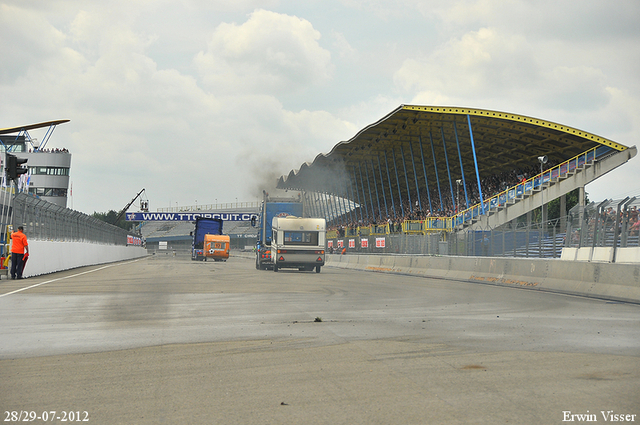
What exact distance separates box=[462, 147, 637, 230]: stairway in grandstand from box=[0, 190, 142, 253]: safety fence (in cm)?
2357

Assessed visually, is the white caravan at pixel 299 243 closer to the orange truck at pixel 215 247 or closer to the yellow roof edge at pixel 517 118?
the yellow roof edge at pixel 517 118

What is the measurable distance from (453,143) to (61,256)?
3373cm

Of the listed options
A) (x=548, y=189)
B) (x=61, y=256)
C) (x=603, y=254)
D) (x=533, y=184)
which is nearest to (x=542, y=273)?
(x=603, y=254)

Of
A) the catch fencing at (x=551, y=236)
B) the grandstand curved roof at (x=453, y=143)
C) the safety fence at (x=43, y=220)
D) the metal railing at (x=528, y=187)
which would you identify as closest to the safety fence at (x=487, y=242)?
the catch fencing at (x=551, y=236)

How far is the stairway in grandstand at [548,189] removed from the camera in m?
42.4

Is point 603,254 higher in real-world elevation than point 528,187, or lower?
lower

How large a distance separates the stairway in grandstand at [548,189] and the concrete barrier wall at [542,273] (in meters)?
13.5

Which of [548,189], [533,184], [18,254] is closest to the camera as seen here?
[18,254]

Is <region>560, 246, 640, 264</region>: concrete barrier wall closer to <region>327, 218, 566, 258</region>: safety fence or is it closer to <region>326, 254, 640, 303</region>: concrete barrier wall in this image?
<region>326, 254, 640, 303</region>: concrete barrier wall

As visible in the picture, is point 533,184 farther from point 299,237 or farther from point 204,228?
point 204,228

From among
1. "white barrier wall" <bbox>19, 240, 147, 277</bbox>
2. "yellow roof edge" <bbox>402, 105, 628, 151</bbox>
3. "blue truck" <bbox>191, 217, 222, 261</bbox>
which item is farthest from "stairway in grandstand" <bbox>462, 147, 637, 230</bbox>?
"blue truck" <bbox>191, 217, 222, 261</bbox>

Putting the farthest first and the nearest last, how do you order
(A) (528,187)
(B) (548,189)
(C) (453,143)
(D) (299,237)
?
(C) (453,143) < (A) (528,187) < (B) (548,189) < (D) (299,237)

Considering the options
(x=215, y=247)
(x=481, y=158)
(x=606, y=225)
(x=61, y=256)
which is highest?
(x=481, y=158)

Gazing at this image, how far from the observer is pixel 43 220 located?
28.9 meters
